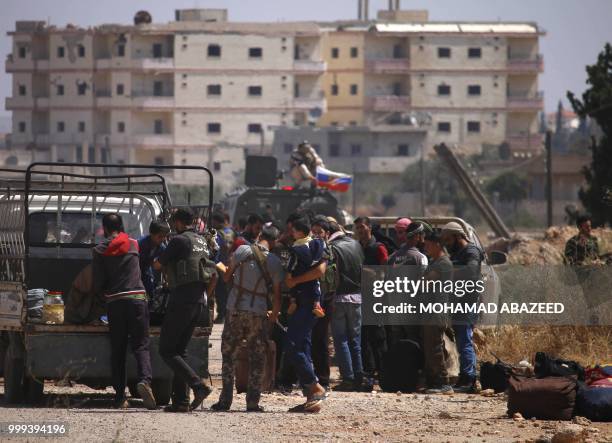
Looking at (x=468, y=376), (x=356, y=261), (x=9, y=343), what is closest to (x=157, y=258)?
(x=9, y=343)

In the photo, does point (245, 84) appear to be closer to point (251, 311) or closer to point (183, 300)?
point (251, 311)

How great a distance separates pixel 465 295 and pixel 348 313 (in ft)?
4.31

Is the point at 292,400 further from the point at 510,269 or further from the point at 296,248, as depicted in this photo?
the point at 510,269

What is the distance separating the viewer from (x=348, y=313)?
15484 millimetres

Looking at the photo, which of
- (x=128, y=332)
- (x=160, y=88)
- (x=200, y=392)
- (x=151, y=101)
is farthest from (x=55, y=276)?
(x=160, y=88)

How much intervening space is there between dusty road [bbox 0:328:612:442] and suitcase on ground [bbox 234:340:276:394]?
219 millimetres

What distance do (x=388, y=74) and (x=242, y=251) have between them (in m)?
117

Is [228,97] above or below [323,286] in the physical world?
above

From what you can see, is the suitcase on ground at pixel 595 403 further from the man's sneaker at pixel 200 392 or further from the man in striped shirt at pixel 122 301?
the man in striped shirt at pixel 122 301

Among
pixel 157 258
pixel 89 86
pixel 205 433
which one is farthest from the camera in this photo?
pixel 89 86

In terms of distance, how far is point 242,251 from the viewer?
13.2 metres

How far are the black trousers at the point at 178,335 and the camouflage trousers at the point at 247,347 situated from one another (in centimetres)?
36

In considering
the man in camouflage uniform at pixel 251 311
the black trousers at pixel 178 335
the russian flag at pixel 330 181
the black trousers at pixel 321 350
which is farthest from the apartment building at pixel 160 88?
the black trousers at pixel 178 335

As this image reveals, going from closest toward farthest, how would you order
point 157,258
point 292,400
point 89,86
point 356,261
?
point 157,258, point 292,400, point 356,261, point 89,86
